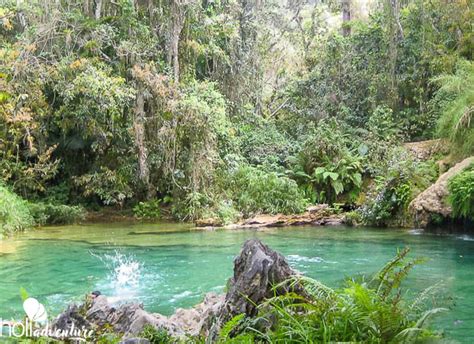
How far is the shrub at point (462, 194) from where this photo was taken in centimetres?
1080

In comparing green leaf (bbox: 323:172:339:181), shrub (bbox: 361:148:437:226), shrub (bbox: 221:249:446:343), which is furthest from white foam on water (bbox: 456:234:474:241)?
shrub (bbox: 221:249:446:343)

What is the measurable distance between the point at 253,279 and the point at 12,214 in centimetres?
1087

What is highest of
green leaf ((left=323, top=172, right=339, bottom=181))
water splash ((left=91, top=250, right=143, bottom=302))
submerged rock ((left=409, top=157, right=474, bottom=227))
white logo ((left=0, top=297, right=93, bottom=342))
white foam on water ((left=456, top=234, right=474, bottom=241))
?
green leaf ((left=323, top=172, right=339, bottom=181))

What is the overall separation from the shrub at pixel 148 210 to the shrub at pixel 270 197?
2.35 metres

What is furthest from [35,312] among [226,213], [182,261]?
[226,213]

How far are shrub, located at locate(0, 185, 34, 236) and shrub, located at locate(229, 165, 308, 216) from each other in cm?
571

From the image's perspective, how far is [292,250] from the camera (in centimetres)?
988

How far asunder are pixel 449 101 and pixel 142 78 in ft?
28.4

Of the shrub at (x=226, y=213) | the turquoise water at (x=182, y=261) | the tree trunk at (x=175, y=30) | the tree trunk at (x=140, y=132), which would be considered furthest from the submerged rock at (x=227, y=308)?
the tree trunk at (x=175, y=30)

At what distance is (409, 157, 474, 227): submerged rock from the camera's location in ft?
38.8

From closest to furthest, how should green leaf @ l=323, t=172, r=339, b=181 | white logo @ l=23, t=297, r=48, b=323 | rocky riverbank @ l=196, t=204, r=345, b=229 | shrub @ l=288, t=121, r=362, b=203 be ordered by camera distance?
1. white logo @ l=23, t=297, r=48, b=323
2. rocky riverbank @ l=196, t=204, r=345, b=229
3. green leaf @ l=323, t=172, r=339, b=181
4. shrub @ l=288, t=121, r=362, b=203

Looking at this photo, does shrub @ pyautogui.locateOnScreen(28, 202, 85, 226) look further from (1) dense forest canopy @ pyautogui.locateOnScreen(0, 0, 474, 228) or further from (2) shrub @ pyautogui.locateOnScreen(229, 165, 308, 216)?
(2) shrub @ pyautogui.locateOnScreen(229, 165, 308, 216)

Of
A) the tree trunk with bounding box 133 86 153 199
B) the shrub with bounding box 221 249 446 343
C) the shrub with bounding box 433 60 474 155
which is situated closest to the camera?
the shrub with bounding box 221 249 446 343

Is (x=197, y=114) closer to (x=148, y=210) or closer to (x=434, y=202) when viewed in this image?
(x=148, y=210)
